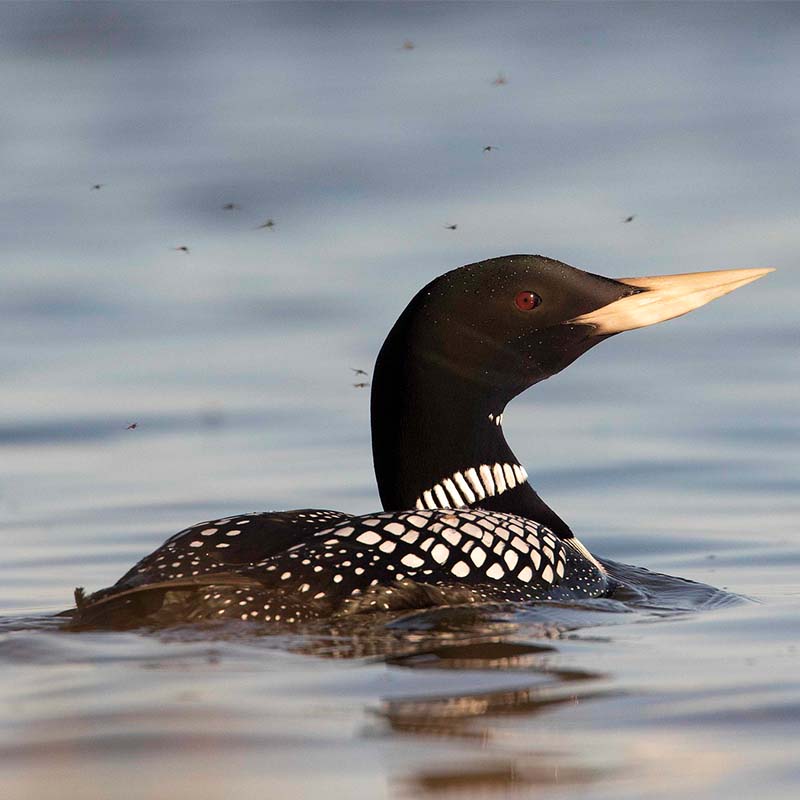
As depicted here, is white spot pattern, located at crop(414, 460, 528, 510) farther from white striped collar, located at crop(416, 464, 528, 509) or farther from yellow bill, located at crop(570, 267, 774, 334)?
yellow bill, located at crop(570, 267, 774, 334)

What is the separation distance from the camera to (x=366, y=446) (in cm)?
838

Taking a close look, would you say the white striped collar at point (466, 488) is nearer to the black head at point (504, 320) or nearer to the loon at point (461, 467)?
the loon at point (461, 467)

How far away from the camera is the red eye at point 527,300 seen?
17.2 ft

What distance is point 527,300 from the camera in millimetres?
5254

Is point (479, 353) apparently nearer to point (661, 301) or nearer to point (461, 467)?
point (461, 467)

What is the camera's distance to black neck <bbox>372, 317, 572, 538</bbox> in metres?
5.16

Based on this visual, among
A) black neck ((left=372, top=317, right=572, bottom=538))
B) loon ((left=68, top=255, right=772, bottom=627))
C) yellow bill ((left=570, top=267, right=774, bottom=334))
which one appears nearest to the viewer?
loon ((left=68, top=255, right=772, bottom=627))

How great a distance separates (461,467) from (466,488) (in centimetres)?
6

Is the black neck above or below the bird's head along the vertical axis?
below

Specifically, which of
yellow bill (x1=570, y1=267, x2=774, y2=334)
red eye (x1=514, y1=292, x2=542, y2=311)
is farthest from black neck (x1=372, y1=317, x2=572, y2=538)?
yellow bill (x1=570, y1=267, x2=774, y2=334)

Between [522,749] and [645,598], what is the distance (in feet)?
6.85

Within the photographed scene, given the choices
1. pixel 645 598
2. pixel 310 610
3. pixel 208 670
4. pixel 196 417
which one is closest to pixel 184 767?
pixel 208 670

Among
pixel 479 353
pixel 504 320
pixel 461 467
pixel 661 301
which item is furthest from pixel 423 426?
pixel 661 301

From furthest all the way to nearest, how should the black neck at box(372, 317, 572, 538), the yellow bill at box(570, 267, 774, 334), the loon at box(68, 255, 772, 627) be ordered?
the yellow bill at box(570, 267, 774, 334)
the black neck at box(372, 317, 572, 538)
the loon at box(68, 255, 772, 627)
